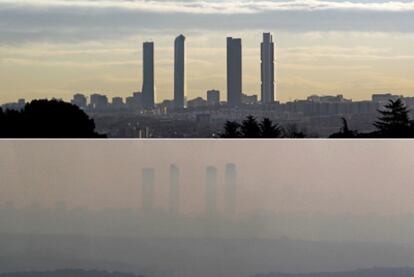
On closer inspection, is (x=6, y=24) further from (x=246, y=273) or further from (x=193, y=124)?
(x=246, y=273)

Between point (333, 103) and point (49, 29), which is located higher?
point (49, 29)

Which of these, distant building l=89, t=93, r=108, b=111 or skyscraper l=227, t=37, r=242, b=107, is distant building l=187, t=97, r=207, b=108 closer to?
skyscraper l=227, t=37, r=242, b=107

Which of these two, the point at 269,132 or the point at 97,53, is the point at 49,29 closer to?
the point at 97,53

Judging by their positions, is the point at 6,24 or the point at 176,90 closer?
the point at 176,90

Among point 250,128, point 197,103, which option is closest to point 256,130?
point 250,128


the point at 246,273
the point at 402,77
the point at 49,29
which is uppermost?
the point at 49,29

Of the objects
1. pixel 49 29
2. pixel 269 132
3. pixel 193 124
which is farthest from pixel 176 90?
pixel 49 29
